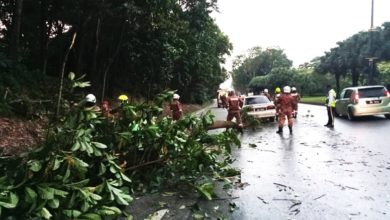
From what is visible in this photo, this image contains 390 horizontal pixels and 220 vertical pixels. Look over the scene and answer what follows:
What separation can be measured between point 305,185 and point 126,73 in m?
21.3

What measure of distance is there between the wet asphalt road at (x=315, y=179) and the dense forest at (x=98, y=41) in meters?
5.80

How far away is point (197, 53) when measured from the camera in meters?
34.2

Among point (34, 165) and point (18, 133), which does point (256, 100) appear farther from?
point (34, 165)

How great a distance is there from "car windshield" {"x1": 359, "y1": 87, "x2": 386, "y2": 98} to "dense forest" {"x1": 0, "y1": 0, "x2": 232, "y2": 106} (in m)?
8.89

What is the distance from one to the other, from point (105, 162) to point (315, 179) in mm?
4052

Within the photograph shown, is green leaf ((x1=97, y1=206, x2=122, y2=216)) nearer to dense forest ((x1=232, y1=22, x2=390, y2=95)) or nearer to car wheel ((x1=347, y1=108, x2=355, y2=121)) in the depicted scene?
car wheel ((x1=347, y1=108, x2=355, y2=121))

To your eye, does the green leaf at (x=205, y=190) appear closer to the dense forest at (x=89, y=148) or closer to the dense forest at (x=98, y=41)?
the dense forest at (x=89, y=148)

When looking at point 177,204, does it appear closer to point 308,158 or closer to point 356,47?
point 308,158

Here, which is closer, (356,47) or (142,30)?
(142,30)

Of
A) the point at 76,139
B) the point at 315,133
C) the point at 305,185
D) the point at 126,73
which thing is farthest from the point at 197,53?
the point at 76,139

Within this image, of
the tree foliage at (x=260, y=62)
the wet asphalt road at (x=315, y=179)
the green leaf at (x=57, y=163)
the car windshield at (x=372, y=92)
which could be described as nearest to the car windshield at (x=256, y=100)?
the car windshield at (x=372, y=92)

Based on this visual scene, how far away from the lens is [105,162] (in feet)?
16.8

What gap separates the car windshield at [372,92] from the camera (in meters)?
19.9

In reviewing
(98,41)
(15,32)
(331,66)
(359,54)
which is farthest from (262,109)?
(331,66)
